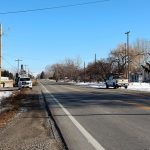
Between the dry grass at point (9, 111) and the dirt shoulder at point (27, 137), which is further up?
the dry grass at point (9, 111)

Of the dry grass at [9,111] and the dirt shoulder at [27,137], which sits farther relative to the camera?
the dry grass at [9,111]

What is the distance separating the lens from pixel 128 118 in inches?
671

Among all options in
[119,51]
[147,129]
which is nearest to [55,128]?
[147,129]

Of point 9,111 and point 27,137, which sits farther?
point 9,111

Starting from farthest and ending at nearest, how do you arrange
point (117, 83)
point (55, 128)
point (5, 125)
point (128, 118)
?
point (117, 83), point (128, 118), point (5, 125), point (55, 128)

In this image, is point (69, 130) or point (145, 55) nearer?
point (69, 130)

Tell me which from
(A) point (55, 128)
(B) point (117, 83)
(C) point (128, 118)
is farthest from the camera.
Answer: (B) point (117, 83)

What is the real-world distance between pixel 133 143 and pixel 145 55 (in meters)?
125

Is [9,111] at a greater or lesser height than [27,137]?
greater

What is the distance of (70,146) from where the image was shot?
10.7 m

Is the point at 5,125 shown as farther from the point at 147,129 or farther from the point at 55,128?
the point at 147,129

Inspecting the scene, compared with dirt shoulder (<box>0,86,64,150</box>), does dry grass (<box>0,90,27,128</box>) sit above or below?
above

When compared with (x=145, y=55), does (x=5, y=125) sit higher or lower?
lower

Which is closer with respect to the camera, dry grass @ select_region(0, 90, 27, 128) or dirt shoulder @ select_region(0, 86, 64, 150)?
dirt shoulder @ select_region(0, 86, 64, 150)
